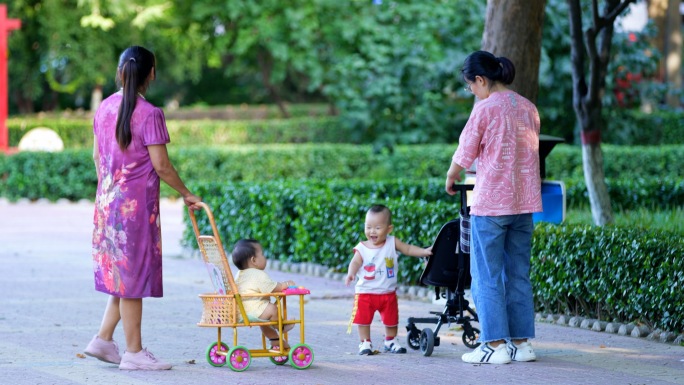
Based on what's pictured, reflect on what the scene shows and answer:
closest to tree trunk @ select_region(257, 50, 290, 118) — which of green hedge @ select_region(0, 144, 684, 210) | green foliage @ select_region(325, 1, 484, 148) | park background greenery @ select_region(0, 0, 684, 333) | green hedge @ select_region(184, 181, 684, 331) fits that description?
park background greenery @ select_region(0, 0, 684, 333)

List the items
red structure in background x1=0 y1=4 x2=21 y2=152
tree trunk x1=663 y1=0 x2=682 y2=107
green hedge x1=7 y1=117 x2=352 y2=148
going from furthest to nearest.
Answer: tree trunk x1=663 y1=0 x2=682 y2=107
green hedge x1=7 y1=117 x2=352 y2=148
red structure in background x1=0 y1=4 x2=21 y2=152

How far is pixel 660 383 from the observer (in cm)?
598

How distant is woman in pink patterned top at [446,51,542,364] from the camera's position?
6391 mm

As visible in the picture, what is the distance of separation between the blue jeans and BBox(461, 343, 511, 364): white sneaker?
61mm

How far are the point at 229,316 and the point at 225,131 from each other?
21.0 metres

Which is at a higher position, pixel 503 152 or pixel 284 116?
pixel 284 116

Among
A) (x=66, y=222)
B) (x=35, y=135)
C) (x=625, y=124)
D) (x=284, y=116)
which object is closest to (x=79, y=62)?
(x=35, y=135)

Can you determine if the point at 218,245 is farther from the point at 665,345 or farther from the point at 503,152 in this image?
the point at 665,345

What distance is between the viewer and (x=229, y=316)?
622 centimetres

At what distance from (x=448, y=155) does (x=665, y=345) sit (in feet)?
46.8

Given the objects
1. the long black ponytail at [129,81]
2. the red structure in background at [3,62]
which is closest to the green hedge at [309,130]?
the red structure in background at [3,62]

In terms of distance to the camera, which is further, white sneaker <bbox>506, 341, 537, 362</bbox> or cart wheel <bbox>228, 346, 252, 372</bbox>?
white sneaker <bbox>506, 341, 537, 362</bbox>

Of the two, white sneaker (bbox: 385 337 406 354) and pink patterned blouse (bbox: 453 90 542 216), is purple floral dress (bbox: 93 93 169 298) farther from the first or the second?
pink patterned blouse (bbox: 453 90 542 216)

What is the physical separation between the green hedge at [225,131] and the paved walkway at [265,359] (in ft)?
48.7
